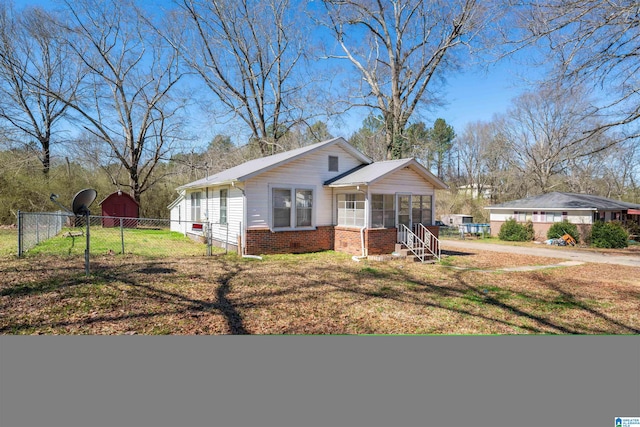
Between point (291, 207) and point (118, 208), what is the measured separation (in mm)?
13643

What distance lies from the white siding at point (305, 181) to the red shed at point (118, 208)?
39.2 ft

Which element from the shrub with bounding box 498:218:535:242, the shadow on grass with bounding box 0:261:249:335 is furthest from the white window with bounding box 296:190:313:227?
the shrub with bounding box 498:218:535:242

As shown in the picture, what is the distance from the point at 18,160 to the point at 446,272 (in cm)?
2247

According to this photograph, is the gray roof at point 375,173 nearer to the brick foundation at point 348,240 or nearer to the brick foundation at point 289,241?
the brick foundation at point 348,240

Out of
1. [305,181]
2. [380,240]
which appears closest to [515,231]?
[380,240]

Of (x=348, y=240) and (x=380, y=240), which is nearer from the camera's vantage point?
(x=380, y=240)

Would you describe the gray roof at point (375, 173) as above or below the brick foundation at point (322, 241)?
above

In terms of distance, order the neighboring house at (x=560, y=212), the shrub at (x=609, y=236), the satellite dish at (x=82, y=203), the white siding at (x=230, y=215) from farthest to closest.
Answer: the neighboring house at (x=560, y=212) < the shrub at (x=609, y=236) < the white siding at (x=230, y=215) < the satellite dish at (x=82, y=203)

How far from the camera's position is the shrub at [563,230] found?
17781 mm

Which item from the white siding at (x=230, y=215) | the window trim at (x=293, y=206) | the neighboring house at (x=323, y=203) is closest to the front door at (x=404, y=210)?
the neighboring house at (x=323, y=203)

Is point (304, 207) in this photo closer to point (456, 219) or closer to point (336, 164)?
point (336, 164)

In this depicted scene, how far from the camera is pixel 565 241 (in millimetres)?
17453

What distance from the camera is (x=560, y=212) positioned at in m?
18.9
